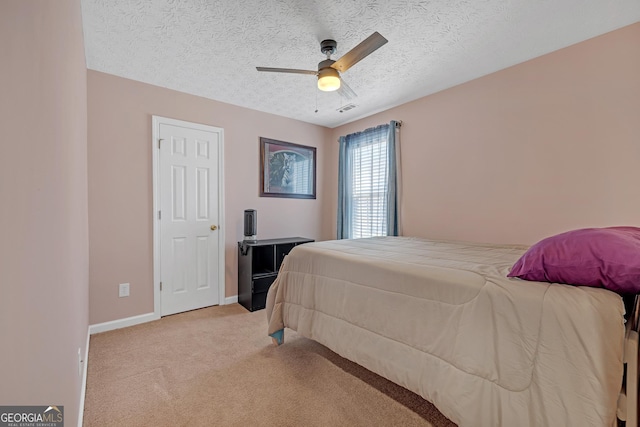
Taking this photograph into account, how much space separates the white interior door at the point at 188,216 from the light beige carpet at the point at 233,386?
675 millimetres

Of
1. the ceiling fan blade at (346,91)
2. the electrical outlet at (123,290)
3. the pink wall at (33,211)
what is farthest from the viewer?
the electrical outlet at (123,290)

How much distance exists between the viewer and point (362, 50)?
1862 millimetres

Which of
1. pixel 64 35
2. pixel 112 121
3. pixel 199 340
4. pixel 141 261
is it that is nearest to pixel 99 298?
pixel 141 261

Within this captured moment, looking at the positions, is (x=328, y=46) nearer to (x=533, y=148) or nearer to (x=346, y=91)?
(x=346, y=91)

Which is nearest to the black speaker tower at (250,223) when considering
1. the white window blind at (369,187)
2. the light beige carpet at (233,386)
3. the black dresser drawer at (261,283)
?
the black dresser drawer at (261,283)

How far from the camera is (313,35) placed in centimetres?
212

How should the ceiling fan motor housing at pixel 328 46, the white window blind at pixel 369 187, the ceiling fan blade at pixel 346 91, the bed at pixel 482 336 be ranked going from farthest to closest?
the white window blind at pixel 369 187
the ceiling fan blade at pixel 346 91
the ceiling fan motor housing at pixel 328 46
the bed at pixel 482 336

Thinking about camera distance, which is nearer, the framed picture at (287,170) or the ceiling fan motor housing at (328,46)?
the ceiling fan motor housing at (328,46)

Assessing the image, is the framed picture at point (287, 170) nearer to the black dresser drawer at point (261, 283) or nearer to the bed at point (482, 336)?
the black dresser drawer at point (261, 283)

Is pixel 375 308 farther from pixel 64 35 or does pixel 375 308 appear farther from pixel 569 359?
pixel 64 35

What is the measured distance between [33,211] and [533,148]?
3.28 meters

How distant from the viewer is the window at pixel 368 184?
11.8 ft

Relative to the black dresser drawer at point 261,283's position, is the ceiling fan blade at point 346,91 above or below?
above

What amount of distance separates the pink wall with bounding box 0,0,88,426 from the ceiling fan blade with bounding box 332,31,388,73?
5.08 feet
